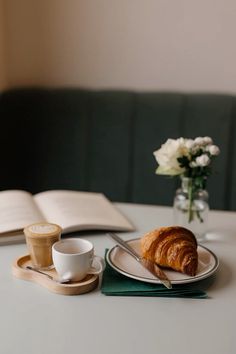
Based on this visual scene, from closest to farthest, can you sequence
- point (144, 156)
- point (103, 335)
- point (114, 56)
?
point (103, 335) → point (144, 156) → point (114, 56)

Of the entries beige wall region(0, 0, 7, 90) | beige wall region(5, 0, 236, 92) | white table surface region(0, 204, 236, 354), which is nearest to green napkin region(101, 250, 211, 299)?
white table surface region(0, 204, 236, 354)

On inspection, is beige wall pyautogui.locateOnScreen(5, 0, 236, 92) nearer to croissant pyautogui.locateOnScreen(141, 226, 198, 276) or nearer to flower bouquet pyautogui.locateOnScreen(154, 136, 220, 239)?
flower bouquet pyautogui.locateOnScreen(154, 136, 220, 239)

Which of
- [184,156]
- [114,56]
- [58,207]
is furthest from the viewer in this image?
[114,56]

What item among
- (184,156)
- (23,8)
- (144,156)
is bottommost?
(144,156)

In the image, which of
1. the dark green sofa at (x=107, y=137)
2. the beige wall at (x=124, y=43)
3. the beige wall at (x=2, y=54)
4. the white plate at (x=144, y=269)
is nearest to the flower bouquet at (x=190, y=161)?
the white plate at (x=144, y=269)

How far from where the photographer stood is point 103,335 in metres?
0.80

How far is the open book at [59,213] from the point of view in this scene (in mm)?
1146

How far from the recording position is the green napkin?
0.91 meters

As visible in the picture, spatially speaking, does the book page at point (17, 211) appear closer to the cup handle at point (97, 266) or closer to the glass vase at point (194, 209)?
the cup handle at point (97, 266)

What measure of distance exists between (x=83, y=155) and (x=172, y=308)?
1035mm

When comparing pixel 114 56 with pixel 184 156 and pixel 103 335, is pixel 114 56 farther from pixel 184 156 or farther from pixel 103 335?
pixel 103 335

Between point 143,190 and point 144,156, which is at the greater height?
point 144,156

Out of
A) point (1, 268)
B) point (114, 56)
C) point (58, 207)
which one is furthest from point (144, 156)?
point (1, 268)

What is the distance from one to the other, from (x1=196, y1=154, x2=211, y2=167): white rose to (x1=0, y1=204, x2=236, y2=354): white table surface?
0.76 feet
